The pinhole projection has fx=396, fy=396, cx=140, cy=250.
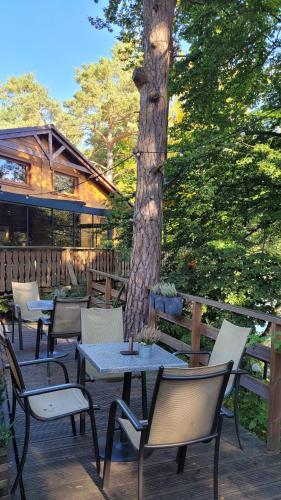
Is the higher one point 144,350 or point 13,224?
point 13,224

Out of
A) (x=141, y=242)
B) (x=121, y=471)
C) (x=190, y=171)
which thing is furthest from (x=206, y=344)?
(x=121, y=471)

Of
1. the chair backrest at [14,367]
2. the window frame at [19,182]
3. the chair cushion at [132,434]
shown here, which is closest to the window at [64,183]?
the window frame at [19,182]

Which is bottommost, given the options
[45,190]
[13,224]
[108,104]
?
[13,224]

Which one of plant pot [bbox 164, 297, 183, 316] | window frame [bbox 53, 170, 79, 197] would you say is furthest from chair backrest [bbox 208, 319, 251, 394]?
window frame [bbox 53, 170, 79, 197]

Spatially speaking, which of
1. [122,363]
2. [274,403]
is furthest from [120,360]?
[274,403]

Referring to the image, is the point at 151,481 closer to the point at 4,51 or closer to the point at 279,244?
the point at 279,244

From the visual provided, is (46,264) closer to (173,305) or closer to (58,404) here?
(173,305)

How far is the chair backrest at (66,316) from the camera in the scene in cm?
491

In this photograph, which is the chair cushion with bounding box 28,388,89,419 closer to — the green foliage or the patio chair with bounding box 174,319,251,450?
the patio chair with bounding box 174,319,251,450

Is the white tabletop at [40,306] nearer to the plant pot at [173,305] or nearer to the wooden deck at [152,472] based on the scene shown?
the plant pot at [173,305]

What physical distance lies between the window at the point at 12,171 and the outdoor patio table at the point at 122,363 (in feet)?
34.3

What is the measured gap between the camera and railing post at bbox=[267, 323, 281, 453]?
2.94m

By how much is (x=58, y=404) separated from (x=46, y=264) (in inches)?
313

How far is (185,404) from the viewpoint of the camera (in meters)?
2.11
